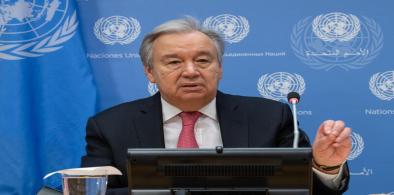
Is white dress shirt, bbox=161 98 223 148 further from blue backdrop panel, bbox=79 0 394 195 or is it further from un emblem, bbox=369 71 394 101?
un emblem, bbox=369 71 394 101

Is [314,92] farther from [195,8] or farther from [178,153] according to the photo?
[178,153]

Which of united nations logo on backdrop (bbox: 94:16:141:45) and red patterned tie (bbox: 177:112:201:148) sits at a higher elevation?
united nations logo on backdrop (bbox: 94:16:141:45)

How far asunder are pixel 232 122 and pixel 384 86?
109cm

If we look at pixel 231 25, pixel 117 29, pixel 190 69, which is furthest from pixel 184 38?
pixel 117 29

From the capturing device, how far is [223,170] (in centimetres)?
136

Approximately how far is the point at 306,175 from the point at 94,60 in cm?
200

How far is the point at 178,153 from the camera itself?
4.42 feet

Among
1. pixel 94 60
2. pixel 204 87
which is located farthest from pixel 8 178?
pixel 204 87

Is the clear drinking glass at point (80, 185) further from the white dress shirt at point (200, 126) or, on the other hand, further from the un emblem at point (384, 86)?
the un emblem at point (384, 86)

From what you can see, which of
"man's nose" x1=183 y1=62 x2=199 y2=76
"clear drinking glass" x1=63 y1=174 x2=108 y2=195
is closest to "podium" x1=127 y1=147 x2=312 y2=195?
"clear drinking glass" x1=63 y1=174 x2=108 y2=195

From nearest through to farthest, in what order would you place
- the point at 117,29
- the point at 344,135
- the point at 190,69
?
1. the point at 344,135
2. the point at 190,69
3. the point at 117,29

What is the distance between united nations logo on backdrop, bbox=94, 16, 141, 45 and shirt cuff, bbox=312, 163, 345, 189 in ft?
5.34

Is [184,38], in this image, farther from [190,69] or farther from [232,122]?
[232,122]

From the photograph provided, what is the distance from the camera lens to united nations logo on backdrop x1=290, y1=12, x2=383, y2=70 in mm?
3016
